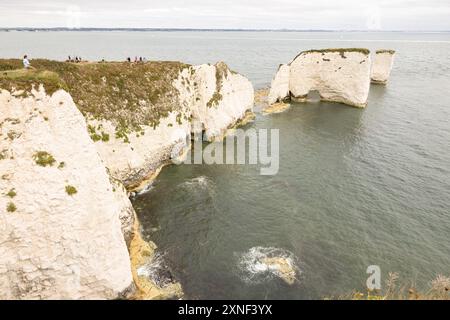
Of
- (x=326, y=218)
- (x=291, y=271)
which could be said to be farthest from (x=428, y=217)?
(x=291, y=271)

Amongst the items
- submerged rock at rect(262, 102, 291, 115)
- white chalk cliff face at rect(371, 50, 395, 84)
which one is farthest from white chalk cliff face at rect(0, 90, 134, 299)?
white chalk cliff face at rect(371, 50, 395, 84)

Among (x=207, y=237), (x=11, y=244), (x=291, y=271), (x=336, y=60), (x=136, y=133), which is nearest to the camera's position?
(x=11, y=244)

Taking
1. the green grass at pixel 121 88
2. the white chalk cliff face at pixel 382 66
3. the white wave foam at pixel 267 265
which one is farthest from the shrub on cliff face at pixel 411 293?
the white chalk cliff face at pixel 382 66

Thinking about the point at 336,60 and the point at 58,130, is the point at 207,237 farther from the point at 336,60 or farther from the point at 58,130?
the point at 336,60

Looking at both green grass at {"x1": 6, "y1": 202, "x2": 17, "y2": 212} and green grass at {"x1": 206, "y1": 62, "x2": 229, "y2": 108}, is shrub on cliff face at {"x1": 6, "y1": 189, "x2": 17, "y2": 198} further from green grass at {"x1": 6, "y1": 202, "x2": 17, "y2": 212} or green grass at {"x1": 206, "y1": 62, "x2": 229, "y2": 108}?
green grass at {"x1": 206, "y1": 62, "x2": 229, "y2": 108}

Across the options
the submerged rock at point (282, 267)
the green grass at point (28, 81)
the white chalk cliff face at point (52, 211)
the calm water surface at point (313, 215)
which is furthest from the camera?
the calm water surface at point (313, 215)

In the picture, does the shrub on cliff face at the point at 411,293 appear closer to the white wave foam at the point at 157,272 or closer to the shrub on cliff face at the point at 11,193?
Result: the white wave foam at the point at 157,272
